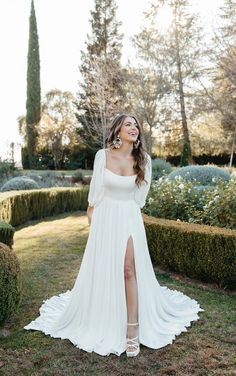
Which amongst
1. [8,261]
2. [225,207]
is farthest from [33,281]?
[225,207]

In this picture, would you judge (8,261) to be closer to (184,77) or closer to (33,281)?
(33,281)

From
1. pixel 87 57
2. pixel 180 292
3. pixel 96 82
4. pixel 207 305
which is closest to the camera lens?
pixel 207 305

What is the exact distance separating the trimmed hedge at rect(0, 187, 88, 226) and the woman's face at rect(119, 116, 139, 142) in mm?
5847

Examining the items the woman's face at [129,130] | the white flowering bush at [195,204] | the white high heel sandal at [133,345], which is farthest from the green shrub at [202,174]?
the white high heel sandal at [133,345]

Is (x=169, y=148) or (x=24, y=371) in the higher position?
(x=169, y=148)

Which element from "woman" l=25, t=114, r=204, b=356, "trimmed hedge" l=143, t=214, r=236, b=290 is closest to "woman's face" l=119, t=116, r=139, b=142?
"woman" l=25, t=114, r=204, b=356

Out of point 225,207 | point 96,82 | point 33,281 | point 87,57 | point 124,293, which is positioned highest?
point 87,57

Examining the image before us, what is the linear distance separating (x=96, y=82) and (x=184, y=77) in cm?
624

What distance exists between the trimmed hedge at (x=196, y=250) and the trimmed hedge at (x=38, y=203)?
4387mm

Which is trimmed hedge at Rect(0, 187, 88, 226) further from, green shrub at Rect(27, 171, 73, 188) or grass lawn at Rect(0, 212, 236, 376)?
grass lawn at Rect(0, 212, 236, 376)

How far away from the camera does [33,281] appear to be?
506 cm

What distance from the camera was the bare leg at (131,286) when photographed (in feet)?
10.6

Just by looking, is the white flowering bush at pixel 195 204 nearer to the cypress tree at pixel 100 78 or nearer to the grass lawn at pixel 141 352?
the grass lawn at pixel 141 352

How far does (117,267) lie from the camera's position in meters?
3.31
